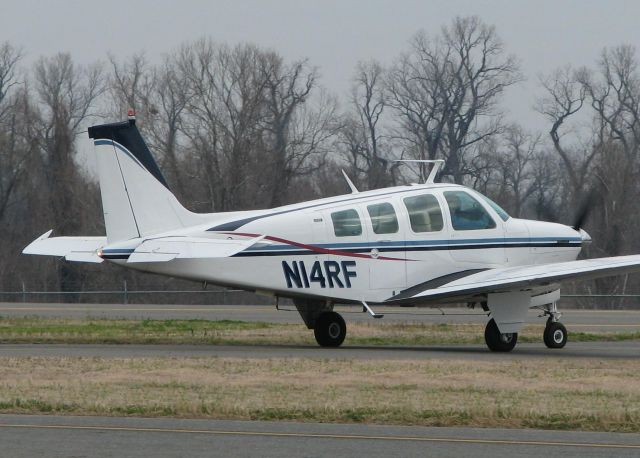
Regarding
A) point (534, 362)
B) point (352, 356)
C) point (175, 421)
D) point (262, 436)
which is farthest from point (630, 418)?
point (352, 356)

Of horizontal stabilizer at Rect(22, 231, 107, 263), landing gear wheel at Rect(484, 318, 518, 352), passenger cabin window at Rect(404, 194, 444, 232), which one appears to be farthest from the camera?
horizontal stabilizer at Rect(22, 231, 107, 263)

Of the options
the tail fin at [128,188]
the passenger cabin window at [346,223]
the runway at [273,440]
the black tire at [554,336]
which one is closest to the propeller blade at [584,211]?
the black tire at [554,336]

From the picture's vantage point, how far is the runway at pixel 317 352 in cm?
1998

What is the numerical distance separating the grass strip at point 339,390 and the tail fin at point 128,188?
3021 millimetres

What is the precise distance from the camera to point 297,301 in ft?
73.0

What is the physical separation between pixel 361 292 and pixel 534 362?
3655 mm

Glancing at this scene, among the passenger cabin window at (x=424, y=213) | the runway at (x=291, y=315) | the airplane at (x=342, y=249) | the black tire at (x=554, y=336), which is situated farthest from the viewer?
the runway at (x=291, y=315)

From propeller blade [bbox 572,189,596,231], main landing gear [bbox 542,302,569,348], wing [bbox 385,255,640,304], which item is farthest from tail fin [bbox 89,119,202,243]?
propeller blade [bbox 572,189,596,231]

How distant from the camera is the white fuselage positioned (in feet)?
68.1

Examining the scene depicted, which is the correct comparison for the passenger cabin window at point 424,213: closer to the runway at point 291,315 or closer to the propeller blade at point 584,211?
the propeller blade at point 584,211

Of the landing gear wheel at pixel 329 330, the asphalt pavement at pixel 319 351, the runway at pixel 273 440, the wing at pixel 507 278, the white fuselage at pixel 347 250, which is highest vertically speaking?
the white fuselage at pixel 347 250

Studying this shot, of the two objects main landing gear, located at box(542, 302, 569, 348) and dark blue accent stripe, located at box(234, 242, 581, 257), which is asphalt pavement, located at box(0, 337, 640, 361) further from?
dark blue accent stripe, located at box(234, 242, 581, 257)

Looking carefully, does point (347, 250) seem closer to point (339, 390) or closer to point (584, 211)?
point (584, 211)

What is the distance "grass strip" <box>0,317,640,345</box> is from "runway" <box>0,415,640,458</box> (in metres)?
11.1
